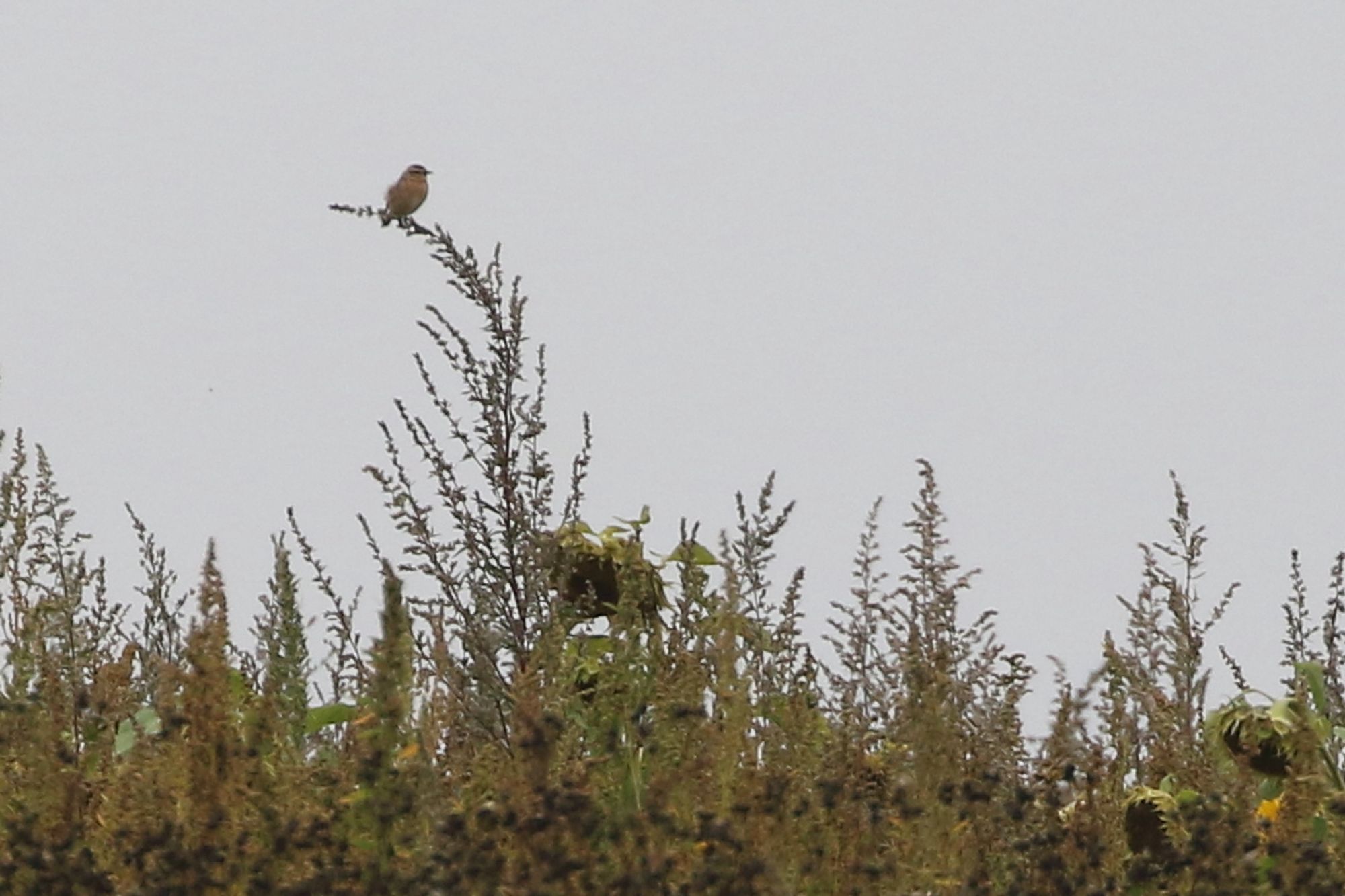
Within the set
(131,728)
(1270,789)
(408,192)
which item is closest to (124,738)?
(131,728)

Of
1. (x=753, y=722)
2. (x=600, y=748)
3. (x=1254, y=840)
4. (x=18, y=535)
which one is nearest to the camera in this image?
(x=1254, y=840)

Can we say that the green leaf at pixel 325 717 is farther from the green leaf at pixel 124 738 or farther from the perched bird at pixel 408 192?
the perched bird at pixel 408 192

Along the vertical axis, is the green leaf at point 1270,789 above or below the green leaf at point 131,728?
below

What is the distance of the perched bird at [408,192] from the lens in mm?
6977

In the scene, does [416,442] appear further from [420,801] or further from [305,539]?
[420,801]

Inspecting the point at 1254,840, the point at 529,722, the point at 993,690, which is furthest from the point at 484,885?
the point at 993,690

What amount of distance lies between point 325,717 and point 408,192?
10.2 feet

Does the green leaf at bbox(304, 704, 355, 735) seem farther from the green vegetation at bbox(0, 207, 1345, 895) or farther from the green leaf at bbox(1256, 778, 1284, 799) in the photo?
the green leaf at bbox(1256, 778, 1284, 799)

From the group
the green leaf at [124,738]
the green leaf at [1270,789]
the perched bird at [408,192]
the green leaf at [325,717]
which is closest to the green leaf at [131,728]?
the green leaf at [124,738]

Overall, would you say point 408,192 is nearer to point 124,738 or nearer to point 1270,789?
point 124,738

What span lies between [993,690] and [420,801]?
2.17 m

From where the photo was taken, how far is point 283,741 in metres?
3.46

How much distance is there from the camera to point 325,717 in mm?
4453

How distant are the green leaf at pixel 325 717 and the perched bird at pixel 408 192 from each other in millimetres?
2577
